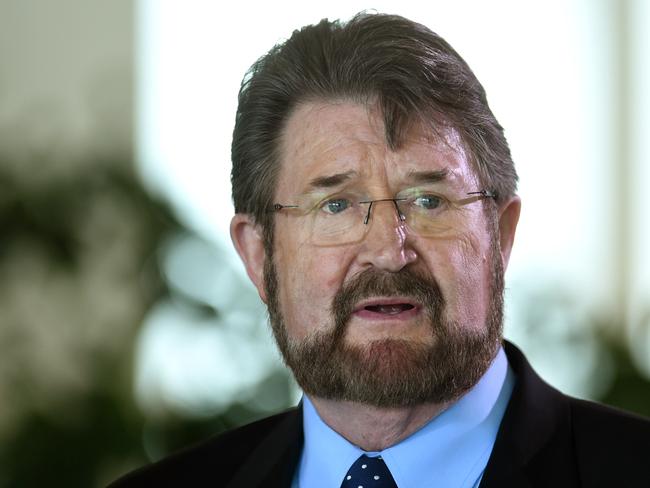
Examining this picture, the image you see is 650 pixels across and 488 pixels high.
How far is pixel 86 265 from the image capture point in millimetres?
4602

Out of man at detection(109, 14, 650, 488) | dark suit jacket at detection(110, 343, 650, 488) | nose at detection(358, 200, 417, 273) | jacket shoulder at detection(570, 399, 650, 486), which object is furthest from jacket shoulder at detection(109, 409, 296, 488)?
jacket shoulder at detection(570, 399, 650, 486)

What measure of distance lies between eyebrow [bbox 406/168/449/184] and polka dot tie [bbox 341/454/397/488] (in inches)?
22.9

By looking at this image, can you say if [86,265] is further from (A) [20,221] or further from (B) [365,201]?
(B) [365,201]

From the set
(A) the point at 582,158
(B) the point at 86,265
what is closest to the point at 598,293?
(A) the point at 582,158

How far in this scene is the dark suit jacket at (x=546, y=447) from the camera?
247 cm

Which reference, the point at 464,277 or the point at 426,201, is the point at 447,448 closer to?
the point at 464,277

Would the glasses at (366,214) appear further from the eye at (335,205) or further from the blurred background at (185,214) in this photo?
the blurred background at (185,214)

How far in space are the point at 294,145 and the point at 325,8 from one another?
11.2 ft

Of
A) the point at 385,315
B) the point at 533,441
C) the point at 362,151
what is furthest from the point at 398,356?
the point at 362,151

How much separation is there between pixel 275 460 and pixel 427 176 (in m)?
0.73

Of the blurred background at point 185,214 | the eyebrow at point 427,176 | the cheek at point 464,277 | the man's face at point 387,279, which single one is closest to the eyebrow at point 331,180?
the man's face at point 387,279

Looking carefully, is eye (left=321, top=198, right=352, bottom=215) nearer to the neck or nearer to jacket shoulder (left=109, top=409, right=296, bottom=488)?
the neck

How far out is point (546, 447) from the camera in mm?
2531

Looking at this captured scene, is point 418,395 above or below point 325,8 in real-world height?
below
